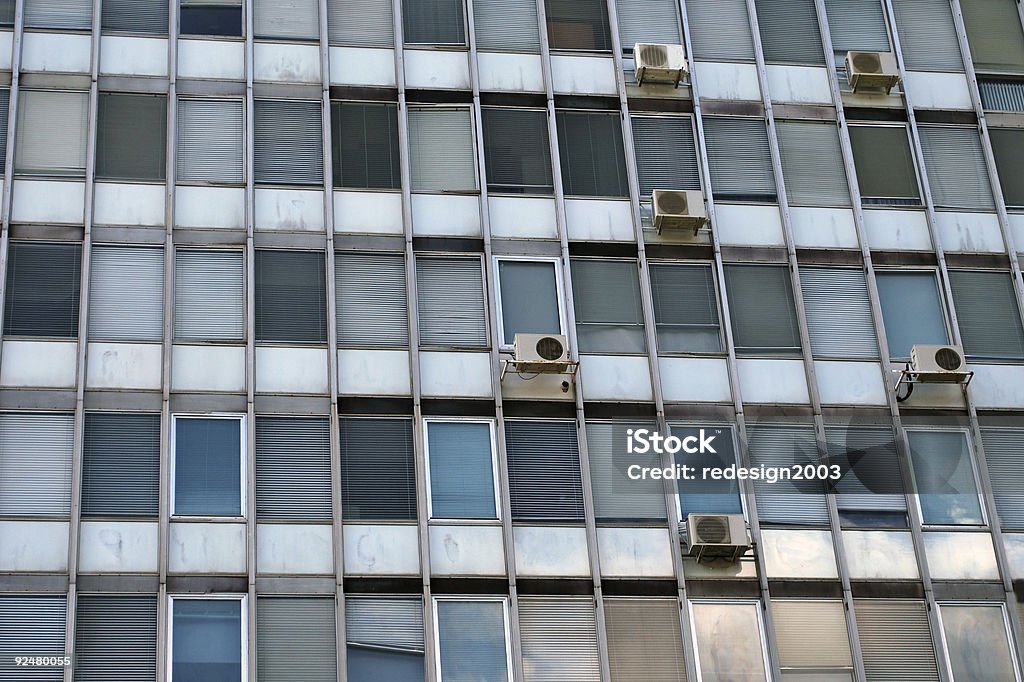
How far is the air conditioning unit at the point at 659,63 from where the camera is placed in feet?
102

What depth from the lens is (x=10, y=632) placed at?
25.0 metres

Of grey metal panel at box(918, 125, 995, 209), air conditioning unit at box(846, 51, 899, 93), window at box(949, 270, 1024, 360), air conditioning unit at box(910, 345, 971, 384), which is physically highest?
air conditioning unit at box(846, 51, 899, 93)

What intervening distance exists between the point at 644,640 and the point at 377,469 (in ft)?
16.4

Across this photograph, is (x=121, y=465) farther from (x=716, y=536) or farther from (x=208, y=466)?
(x=716, y=536)

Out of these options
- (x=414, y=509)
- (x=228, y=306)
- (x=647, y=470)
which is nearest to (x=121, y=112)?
(x=228, y=306)

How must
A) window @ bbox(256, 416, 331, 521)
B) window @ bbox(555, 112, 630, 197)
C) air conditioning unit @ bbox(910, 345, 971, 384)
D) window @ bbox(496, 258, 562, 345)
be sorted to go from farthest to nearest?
1. window @ bbox(555, 112, 630, 197)
2. window @ bbox(496, 258, 562, 345)
3. air conditioning unit @ bbox(910, 345, 971, 384)
4. window @ bbox(256, 416, 331, 521)

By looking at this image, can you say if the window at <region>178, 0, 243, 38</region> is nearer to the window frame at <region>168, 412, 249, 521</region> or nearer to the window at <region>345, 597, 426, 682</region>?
the window frame at <region>168, 412, 249, 521</region>

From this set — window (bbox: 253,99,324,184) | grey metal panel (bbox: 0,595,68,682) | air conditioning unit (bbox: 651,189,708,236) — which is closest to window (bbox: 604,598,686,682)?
air conditioning unit (bbox: 651,189,708,236)

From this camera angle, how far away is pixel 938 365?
28.6m

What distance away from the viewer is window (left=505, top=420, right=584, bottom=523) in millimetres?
26966

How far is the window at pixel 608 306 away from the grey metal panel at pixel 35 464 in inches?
340

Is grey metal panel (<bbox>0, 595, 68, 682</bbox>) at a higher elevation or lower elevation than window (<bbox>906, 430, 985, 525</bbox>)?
lower

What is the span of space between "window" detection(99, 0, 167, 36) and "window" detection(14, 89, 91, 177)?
1575 millimetres

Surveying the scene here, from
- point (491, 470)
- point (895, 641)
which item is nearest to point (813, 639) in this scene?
point (895, 641)
